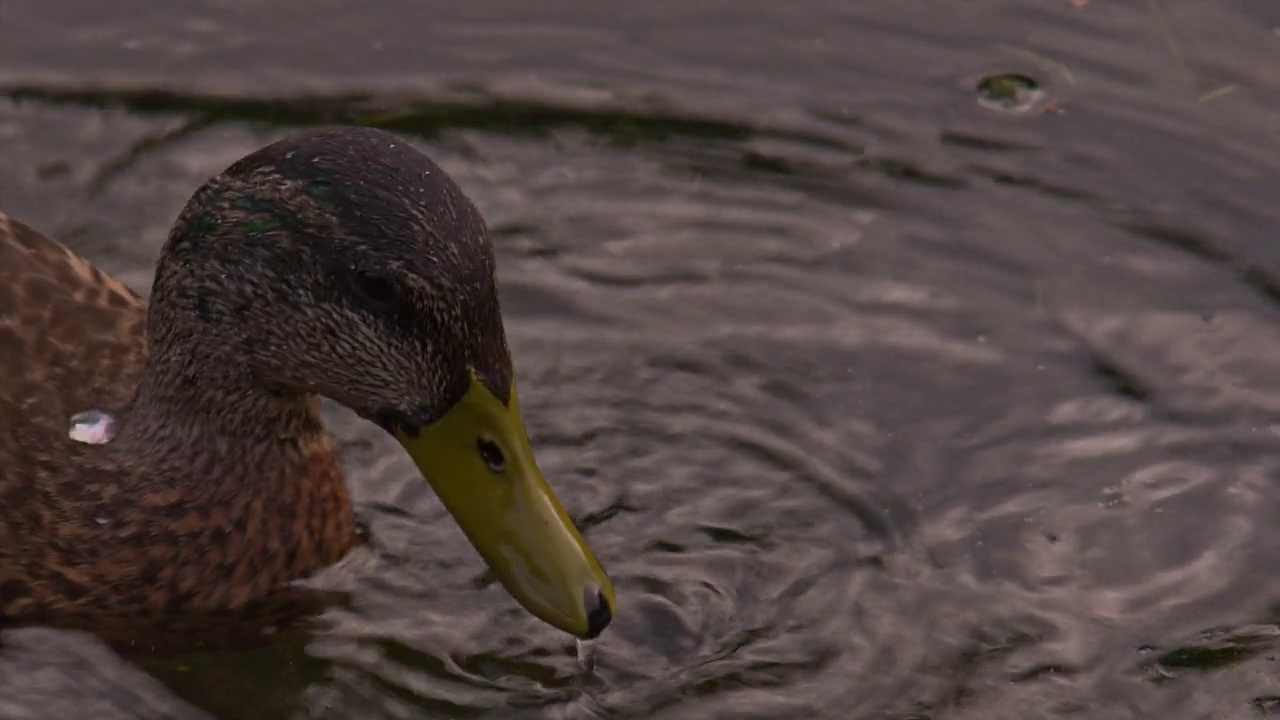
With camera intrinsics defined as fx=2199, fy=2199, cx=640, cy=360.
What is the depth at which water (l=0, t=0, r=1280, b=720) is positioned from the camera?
676 cm

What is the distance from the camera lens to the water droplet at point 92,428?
6.78 m

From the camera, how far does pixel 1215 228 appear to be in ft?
27.6

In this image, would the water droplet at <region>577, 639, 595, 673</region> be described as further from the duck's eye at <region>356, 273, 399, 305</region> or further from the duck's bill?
the duck's eye at <region>356, 273, 399, 305</region>

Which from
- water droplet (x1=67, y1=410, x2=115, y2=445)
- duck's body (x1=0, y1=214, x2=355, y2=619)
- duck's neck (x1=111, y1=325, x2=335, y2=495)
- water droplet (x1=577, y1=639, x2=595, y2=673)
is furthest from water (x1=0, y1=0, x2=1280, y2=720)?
water droplet (x1=67, y1=410, x2=115, y2=445)

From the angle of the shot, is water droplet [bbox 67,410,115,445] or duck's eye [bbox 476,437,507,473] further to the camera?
water droplet [bbox 67,410,115,445]

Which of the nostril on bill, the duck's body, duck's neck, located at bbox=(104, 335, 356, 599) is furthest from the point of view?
duck's neck, located at bbox=(104, 335, 356, 599)

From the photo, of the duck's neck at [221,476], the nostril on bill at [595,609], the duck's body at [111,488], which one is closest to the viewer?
the nostril on bill at [595,609]

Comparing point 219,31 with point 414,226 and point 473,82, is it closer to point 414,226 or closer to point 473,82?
point 473,82

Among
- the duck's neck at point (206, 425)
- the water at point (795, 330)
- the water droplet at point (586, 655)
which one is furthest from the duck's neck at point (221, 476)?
the water droplet at point (586, 655)

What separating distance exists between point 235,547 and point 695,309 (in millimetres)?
2079

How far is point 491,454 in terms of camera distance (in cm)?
602

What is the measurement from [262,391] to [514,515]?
1.12 meters

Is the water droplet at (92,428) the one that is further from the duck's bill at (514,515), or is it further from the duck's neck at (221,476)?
the duck's bill at (514,515)

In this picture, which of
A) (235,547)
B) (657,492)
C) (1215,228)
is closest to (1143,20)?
(1215,228)
